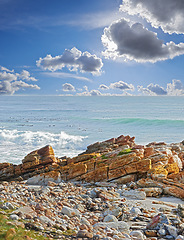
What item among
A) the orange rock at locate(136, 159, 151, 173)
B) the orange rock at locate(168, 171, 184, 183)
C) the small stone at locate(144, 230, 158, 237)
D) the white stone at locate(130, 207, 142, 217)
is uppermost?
the orange rock at locate(136, 159, 151, 173)

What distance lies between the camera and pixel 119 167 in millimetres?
18031

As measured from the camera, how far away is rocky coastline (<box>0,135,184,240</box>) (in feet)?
28.2

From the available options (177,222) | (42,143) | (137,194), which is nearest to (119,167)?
(137,194)

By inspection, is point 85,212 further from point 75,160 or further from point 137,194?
point 75,160

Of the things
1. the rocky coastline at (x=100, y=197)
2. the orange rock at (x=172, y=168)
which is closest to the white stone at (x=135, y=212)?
the rocky coastline at (x=100, y=197)

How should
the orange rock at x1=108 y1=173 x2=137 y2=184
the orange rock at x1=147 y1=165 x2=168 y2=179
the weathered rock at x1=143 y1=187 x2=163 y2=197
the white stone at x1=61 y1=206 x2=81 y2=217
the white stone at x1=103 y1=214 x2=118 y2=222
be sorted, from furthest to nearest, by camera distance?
1. the orange rock at x1=108 y1=173 x2=137 y2=184
2. the orange rock at x1=147 y1=165 x2=168 y2=179
3. the weathered rock at x1=143 y1=187 x2=163 y2=197
4. the white stone at x1=61 y1=206 x2=81 y2=217
5. the white stone at x1=103 y1=214 x2=118 y2=222

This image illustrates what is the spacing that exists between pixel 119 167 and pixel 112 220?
8208 mm

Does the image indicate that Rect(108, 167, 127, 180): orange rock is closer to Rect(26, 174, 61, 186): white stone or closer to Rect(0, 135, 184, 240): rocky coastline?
Rect(0, 135, 184, 240): rocky coastline

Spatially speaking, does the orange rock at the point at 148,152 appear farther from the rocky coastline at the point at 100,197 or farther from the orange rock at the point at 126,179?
the orange rock at the point at 126,179

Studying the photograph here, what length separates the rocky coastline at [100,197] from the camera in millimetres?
8609

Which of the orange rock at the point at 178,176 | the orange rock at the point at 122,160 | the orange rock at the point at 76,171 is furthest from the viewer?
the orange rock at the point at 76,171

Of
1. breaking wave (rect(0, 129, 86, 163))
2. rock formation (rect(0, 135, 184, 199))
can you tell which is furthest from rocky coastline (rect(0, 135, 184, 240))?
breaking wave (rect(0, 129, 86, 163))

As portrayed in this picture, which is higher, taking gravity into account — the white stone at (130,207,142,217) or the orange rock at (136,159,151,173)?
the orange rock at (136,159,151,173)

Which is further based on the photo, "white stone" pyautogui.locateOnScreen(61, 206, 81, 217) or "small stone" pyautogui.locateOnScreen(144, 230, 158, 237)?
"white stone" pyautogui.locateOnScreen(61, 206, 81, 217)
